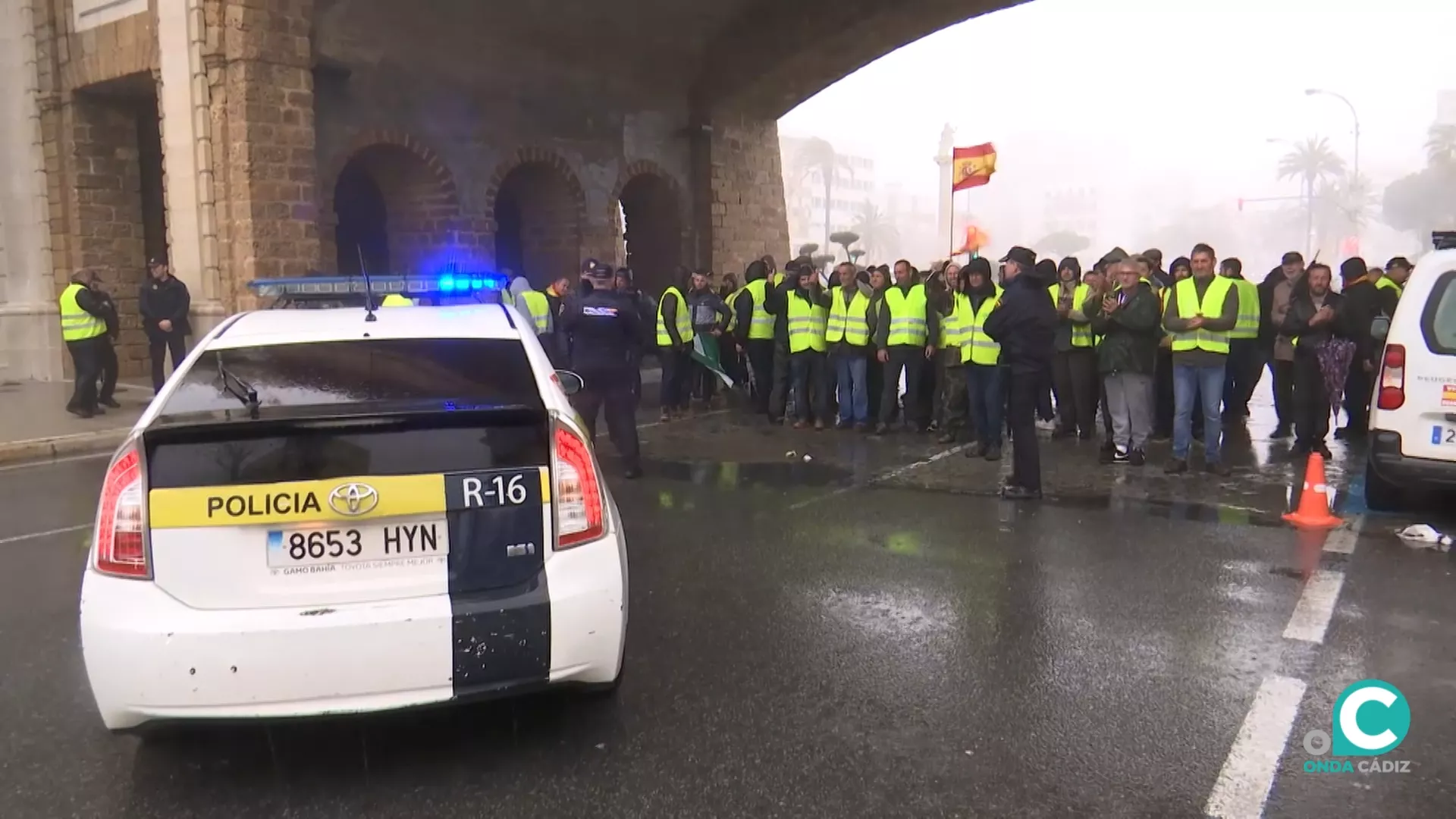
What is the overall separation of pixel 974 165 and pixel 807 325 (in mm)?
6044

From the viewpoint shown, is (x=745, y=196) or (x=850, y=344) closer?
(x=850, y=344)

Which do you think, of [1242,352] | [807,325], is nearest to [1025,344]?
[807,325]

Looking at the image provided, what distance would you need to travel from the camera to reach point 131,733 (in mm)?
3322

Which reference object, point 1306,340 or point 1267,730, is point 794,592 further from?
point 1306,340

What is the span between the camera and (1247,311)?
9914 millimetres

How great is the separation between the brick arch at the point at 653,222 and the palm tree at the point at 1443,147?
69075 mm

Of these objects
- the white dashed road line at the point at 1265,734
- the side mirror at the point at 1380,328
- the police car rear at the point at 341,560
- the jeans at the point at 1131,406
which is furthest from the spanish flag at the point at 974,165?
the police car rear at the point at 341,560

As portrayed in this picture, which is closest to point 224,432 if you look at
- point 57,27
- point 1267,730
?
point 1267,730

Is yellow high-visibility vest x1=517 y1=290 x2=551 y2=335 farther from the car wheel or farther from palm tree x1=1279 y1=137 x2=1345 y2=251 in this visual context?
palm tree x1=1279 y1=137 x2=1345 y2=251

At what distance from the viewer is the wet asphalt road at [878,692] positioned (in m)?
3.38

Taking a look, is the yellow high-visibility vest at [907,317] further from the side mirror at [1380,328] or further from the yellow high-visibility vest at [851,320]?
the side mirror at [1380,328]

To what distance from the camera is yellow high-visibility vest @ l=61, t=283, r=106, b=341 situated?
39.5ft

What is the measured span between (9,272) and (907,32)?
14.8 meters

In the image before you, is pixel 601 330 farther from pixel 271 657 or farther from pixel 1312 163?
pixel 1312 163
